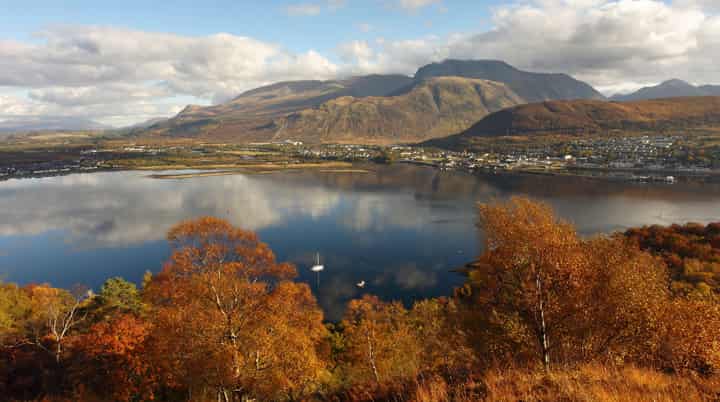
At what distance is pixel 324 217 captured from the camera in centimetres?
8094

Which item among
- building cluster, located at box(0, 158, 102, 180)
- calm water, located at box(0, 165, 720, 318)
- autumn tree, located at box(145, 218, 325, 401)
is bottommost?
calm water, located at box(0, 165, 720, 318)

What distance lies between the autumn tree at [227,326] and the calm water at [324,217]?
25.0 meters

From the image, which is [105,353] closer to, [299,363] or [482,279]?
[299,363]

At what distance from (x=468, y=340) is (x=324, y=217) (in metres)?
66.1

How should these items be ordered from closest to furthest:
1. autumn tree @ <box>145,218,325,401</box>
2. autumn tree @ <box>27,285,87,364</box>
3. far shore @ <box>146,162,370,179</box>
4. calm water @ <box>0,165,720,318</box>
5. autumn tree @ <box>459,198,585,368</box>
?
autumn tree @ <box>459,198,585,368</box>, autumn tree @ <box>145,218,325,401</box>, autumn tree @ <box>27,285,87,364</box>, calm water @ <box>0,165,720,318</box>, far shore @ <box>146,162,370,179</box>

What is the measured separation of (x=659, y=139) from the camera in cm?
17338

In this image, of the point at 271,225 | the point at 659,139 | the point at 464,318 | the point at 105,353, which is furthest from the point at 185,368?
the point at 659,139

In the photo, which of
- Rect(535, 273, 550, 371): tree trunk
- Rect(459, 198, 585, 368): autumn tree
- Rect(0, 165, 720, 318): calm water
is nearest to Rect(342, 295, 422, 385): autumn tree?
Rect(459, 198, 585, 368): autumn tree

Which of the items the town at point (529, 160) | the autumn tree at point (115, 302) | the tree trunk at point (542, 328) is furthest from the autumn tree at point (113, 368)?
the town at point (529, 160)

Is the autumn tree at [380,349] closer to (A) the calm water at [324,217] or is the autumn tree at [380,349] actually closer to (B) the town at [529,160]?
(A) the calm water at [324,217]

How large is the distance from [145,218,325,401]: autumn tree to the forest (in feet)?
0.19

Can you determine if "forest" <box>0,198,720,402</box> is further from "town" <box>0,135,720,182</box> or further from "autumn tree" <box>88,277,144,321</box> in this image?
"town" <box>0,135,720,182</box>

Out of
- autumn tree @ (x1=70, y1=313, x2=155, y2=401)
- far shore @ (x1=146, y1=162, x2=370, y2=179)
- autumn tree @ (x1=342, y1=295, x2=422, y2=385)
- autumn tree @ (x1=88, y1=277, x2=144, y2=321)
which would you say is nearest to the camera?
autumn tree @ (x1=70, y1=313, x2=155, y2=401)

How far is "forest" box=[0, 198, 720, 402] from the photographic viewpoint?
9047 mm
